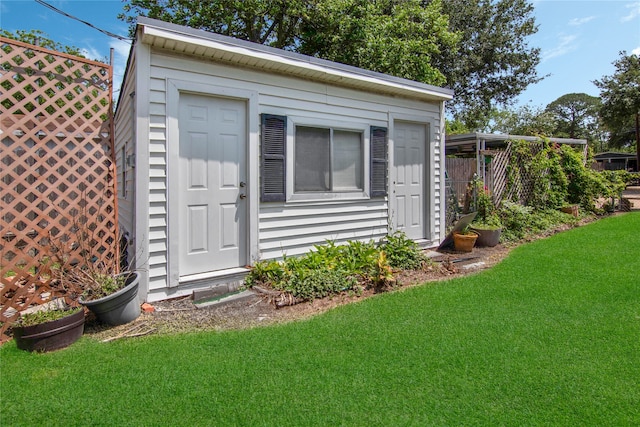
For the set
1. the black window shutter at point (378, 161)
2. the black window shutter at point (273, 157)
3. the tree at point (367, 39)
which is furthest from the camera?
the tree at point (367, 39)

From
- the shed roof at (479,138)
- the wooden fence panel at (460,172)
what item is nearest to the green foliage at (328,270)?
the wooden fence panel at (460,172)

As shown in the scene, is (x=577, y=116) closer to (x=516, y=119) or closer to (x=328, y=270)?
(x=516, y=119)

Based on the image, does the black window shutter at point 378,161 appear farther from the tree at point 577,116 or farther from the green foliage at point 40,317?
the tree at point 577,116

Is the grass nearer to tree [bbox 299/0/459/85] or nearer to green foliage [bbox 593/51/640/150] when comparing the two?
tree [bbox 299/0/459/85]

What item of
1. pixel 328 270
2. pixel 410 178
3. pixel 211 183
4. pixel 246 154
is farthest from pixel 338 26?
pixel 328 270

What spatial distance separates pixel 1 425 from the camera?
2.00 meters

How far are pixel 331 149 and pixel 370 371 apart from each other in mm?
3375

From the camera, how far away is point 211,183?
168 inches

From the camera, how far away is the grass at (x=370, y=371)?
2.07m

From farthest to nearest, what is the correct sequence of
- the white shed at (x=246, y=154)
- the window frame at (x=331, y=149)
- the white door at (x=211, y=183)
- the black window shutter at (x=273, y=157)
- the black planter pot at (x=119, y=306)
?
1. the window frame at (x=331, y=149)
2. the black window shutter at (x=273, y=157)
3. the white door at (x=211, y=183)
4. the white shed at (x=246, y=154)
5. the black planter pot at (x=119, y=306)

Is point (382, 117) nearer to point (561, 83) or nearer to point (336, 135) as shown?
point (336, 135)

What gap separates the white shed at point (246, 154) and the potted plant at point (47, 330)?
811mm

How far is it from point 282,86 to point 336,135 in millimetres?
1058

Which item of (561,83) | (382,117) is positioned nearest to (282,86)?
(382,117)
